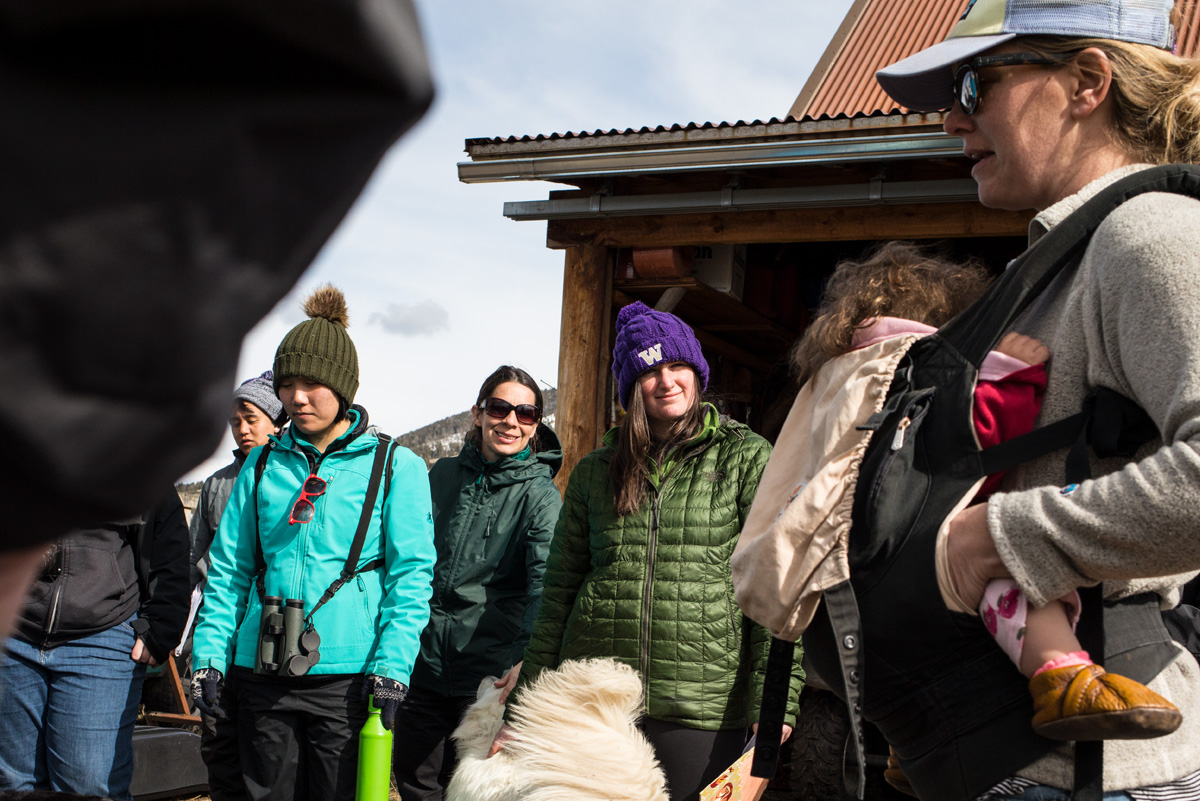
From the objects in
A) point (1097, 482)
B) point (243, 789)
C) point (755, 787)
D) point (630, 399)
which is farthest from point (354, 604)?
point (1097, 482)

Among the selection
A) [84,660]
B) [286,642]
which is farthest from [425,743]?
[84,660]

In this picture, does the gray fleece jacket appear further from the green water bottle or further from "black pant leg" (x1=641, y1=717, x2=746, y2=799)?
the green water bottle

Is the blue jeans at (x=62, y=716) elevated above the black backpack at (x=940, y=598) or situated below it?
below

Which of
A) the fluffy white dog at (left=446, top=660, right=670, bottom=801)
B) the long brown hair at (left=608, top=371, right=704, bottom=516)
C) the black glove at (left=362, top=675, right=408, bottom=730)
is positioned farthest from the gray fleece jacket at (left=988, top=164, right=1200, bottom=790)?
the black glove at (left=362, top=675, right=408, bottom=730)

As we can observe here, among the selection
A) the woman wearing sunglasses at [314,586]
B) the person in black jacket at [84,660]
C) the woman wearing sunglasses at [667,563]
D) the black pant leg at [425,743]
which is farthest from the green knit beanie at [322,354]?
the black pant leg at [425,743]

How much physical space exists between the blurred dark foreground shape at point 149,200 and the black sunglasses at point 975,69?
4.21ft

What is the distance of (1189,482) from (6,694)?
415 cm

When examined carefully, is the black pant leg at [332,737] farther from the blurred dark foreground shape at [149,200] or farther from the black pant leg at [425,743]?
the blurred dark foreground shape at [149,200]

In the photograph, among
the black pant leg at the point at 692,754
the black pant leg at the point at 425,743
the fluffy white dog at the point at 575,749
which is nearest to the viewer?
the fluffy white dog at the point at 575,749

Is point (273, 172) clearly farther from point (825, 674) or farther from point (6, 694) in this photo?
point (6, 694)

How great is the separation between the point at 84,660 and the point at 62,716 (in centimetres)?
22

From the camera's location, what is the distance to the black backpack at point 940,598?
47.7 inches

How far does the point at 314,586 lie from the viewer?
3670mm

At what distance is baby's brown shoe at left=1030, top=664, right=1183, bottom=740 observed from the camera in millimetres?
1068
